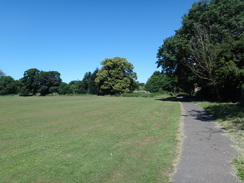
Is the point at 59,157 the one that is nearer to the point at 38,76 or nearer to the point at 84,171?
the point at 84,171

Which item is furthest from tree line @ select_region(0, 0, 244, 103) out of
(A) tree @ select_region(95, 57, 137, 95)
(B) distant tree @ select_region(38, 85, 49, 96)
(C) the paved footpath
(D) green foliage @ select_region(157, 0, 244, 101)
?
(B) distant tree @ select_region(38, 85, 49, 96)

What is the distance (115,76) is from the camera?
64.6 m

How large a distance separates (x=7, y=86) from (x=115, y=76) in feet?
225

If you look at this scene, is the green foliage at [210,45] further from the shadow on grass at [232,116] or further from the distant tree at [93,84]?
the distant tree at [93,84]

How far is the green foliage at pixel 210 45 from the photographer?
18750 mm

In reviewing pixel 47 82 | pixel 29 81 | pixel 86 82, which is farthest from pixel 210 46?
pixel 29 81

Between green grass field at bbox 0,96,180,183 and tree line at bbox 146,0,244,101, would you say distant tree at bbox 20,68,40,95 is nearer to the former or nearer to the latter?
tree line at bbox 146,0,244,101

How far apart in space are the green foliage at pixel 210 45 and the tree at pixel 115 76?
34934 millimetres

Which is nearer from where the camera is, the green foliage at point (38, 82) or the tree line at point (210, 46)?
the tree line at point (210, 46)

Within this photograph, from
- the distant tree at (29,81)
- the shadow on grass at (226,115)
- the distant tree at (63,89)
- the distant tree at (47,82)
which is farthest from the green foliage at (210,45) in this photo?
the distant tree at (29,81)

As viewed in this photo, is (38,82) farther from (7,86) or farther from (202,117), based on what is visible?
(202,117)

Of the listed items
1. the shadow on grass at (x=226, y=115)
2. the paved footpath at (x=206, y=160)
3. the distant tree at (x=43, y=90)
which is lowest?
the paved footpath at (x=206, y=160)

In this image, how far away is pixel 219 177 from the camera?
3730 mm

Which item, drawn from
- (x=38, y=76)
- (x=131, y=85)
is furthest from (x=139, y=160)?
(x=38, y=76)
